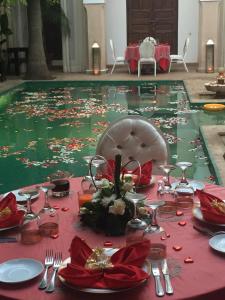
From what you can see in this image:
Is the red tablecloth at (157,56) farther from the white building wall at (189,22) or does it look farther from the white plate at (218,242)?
the white plate at (218,242)

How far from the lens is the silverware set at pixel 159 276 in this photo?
1.55 meters

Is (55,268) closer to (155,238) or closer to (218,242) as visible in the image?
(155,238)

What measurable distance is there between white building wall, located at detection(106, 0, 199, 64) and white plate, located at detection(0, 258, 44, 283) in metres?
13.9

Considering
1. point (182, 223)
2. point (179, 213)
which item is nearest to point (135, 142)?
point (179, 213)

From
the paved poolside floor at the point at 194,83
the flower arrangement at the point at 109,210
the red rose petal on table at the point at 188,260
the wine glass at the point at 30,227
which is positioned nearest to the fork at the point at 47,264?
the wine glass at the point at 30,227

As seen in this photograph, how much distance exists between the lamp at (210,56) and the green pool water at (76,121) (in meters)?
1.79

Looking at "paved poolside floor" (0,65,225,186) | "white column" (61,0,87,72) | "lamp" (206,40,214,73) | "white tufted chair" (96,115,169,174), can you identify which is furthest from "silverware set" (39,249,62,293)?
"white column" (61,0,87,72)

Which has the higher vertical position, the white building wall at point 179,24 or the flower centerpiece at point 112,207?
the white building wall at point 179,24

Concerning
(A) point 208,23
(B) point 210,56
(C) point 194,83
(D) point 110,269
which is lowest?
(C) point 194,83

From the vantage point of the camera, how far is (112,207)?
189 cm

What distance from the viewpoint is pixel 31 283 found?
5.37 ft

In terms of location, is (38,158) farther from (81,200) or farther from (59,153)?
(81,200)

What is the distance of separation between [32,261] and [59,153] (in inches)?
180

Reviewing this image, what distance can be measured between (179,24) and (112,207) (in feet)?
45.0
